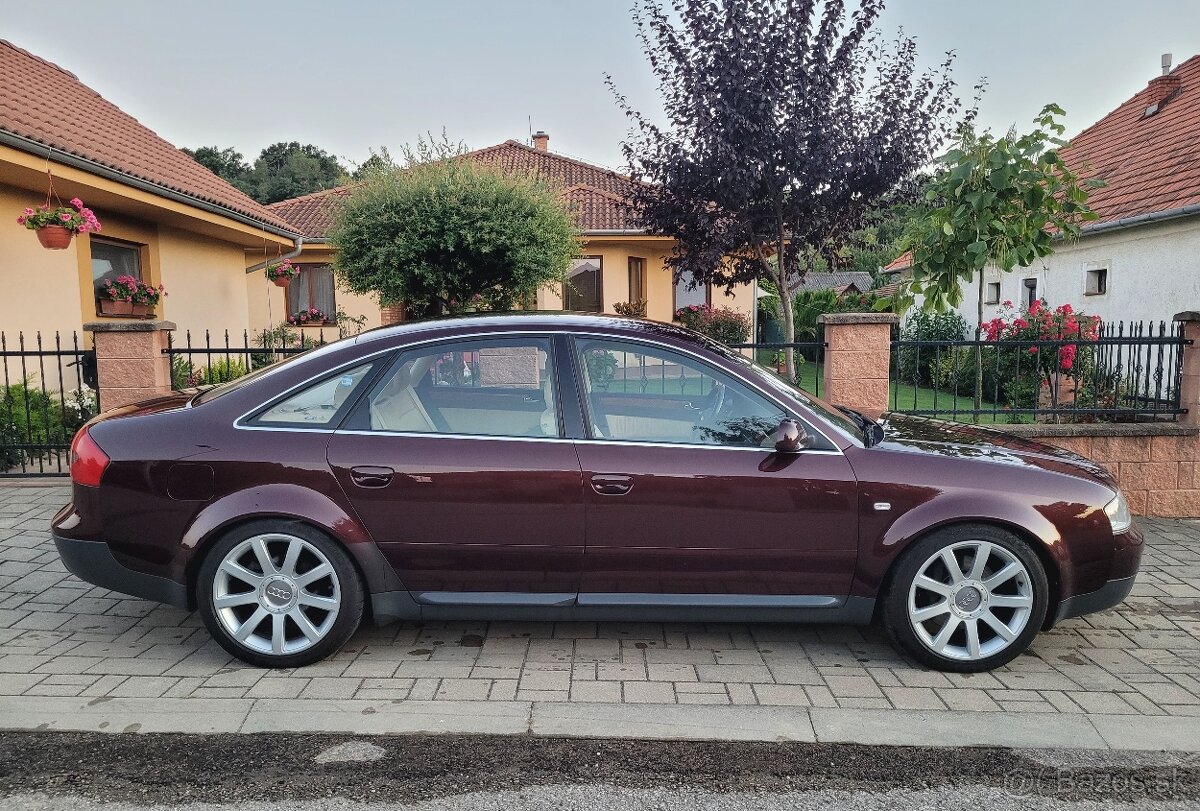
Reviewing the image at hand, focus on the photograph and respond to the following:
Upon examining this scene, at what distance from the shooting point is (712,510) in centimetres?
354

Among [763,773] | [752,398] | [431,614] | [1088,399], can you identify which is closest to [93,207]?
[431,614]

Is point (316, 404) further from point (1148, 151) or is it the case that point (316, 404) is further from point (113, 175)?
point (1148, 151)

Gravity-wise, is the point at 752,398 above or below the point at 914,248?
below

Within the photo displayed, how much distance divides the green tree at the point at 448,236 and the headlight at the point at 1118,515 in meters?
5.84

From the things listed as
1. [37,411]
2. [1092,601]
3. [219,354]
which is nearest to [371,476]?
[1092,601]

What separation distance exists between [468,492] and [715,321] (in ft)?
51.6

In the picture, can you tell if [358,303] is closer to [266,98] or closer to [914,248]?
[266,98]

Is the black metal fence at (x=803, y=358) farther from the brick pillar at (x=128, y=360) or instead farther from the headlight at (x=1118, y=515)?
the brick pillar at (x=128, y=360)

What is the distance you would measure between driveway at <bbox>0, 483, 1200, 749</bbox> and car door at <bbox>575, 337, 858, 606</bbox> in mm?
403

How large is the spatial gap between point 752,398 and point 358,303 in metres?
18.6

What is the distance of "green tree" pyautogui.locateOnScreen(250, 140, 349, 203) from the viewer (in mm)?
52625

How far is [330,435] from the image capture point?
3607 millimetres

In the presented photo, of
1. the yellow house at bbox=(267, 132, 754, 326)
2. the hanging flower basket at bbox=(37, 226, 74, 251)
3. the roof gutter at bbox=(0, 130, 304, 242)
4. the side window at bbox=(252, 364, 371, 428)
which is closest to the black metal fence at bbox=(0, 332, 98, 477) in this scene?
the hanging flower basket at bbox=(37, 226, 74, 251)

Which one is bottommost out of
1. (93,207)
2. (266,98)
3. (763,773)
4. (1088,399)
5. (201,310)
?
(763,773)
